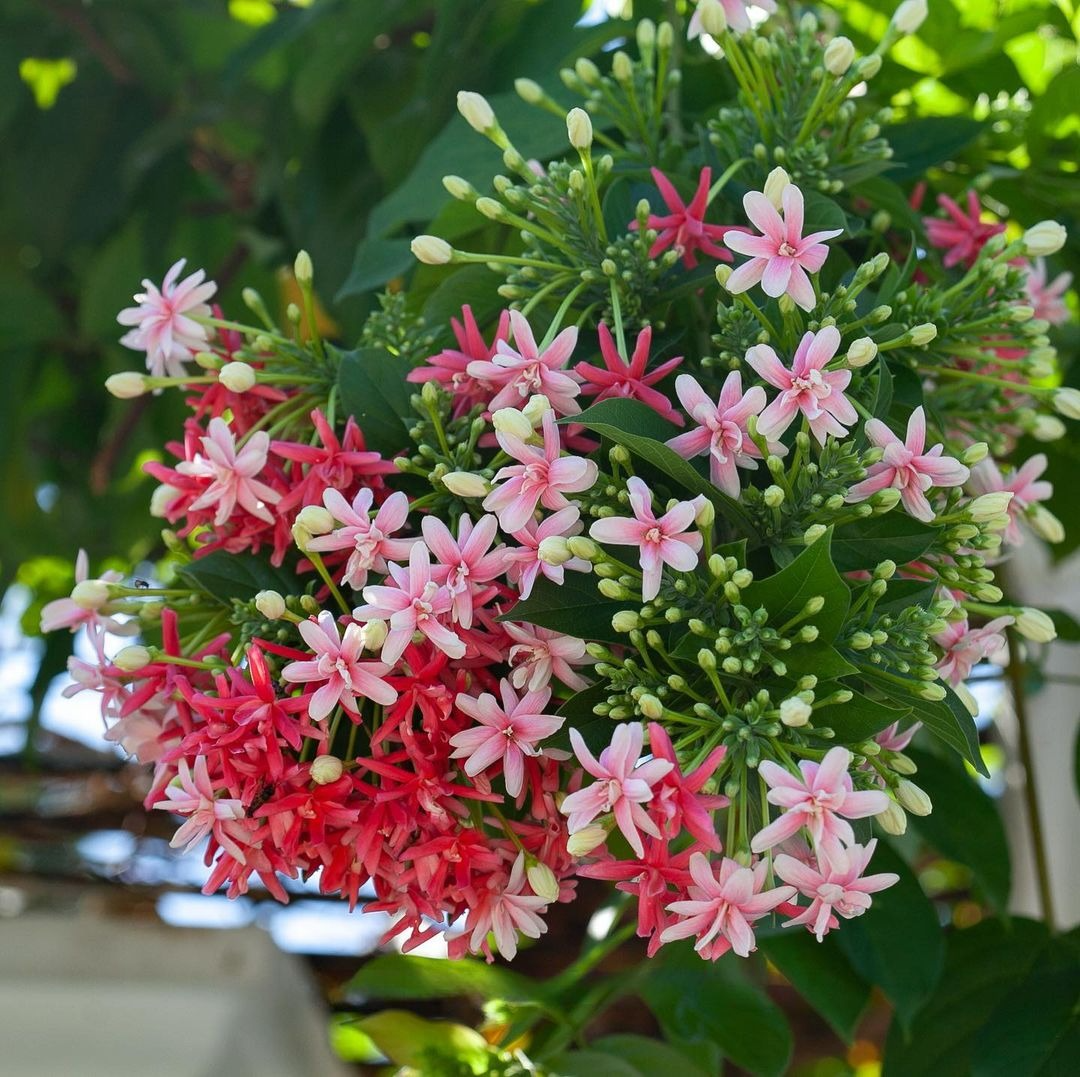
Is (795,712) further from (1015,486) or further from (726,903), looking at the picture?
(1015,486)

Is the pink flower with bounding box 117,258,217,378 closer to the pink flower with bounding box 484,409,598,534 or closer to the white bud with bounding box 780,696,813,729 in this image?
the pink flower with bounding box 484,409,598,534

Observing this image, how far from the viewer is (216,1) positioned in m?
1.15

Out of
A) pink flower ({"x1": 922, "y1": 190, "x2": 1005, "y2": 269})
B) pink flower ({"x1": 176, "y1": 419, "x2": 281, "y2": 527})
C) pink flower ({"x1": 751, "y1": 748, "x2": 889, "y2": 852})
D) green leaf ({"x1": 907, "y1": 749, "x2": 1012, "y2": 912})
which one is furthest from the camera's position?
green leaf ({"x1": 907, "y1": 749, "x2": 1012, "y2": 912})

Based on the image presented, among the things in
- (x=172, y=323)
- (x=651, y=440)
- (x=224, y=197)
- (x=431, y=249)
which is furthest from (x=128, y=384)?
(x=224, y=197)

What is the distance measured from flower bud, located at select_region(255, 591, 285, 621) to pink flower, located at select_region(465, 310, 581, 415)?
0.10 metres

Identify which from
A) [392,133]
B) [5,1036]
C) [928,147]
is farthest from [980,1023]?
[5,1036]

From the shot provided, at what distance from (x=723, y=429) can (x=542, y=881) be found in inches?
6.6

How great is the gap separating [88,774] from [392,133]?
0.81 metres

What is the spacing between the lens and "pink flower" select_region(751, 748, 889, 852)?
0.37 m

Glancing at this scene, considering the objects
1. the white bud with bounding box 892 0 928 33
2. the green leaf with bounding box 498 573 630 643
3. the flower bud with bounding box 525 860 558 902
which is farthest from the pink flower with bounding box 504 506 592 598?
the white bud with bounding box 892 0 928 33

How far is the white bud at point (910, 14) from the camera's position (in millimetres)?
575

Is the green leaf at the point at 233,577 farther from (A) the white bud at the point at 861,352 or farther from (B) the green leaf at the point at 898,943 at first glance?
(B) the green leaf at the point at 898,943

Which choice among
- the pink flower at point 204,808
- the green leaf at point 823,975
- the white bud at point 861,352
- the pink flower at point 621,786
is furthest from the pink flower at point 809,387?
the green leaf at point 823,975

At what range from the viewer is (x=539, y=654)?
1.41 ft
